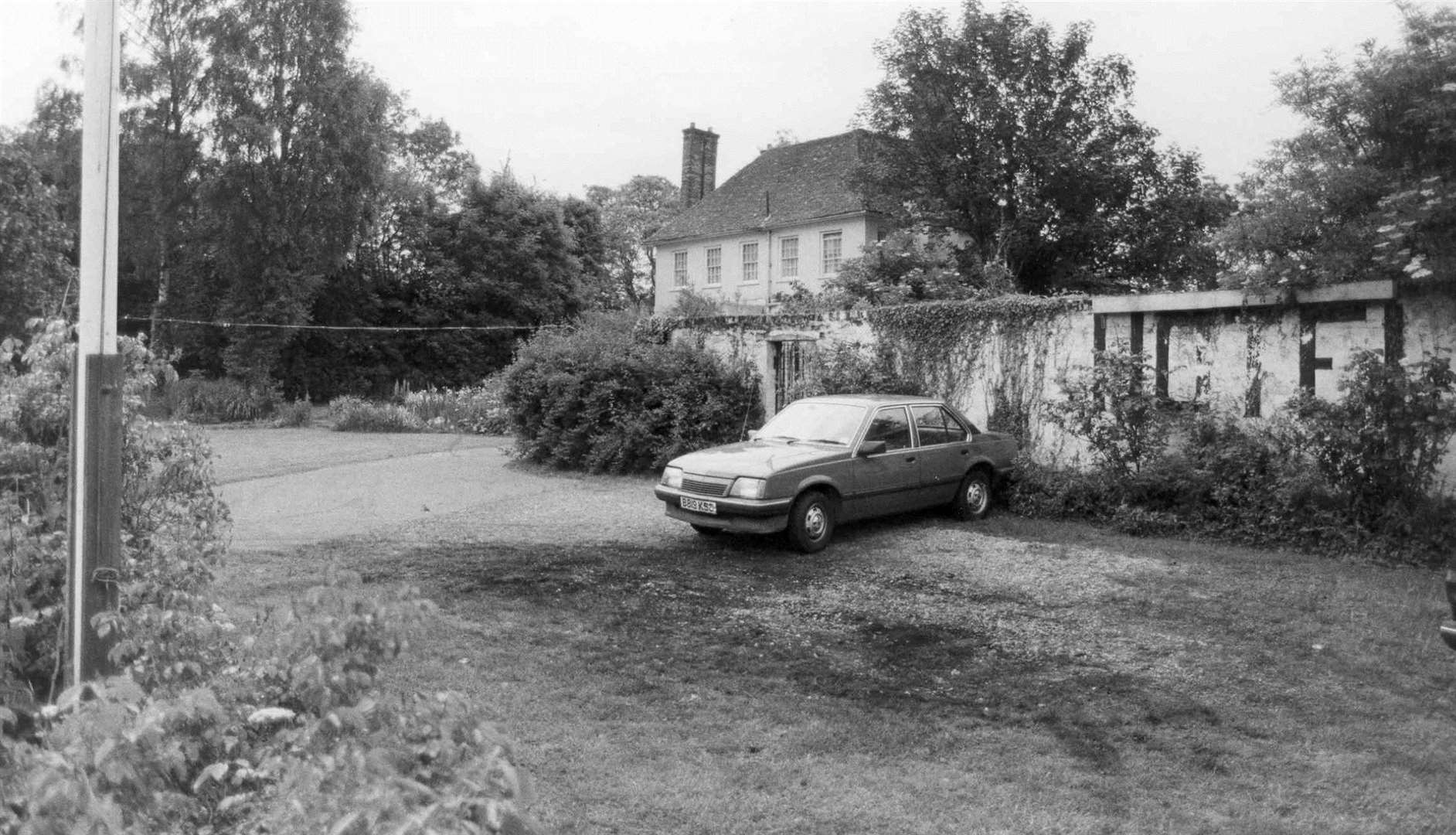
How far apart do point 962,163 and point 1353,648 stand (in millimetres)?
26397

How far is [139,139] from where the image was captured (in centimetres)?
3631

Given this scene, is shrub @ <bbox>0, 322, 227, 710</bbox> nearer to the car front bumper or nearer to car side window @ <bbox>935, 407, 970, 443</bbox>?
the car front bumper

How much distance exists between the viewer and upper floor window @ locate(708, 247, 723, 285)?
138 feet

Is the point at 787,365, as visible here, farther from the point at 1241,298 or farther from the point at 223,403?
the point at 223,403

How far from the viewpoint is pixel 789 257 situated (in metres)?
39.4

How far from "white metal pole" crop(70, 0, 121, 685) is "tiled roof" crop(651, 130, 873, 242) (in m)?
33.5

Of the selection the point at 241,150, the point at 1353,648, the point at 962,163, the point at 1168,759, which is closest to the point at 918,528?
the point at 1353,648

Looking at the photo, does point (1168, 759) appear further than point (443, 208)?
No

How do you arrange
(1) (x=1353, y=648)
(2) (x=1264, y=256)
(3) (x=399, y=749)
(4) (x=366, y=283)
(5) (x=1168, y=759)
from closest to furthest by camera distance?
(3) (x=399, y=749)
(5) (x=1168, y=759)
(1) (x=1353, y=648)
(2) (x=1264, y=256)
(4) (x=366, y=283)

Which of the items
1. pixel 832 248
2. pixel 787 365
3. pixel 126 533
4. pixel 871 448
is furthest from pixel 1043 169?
pixel 126 533

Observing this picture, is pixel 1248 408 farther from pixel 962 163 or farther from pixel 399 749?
pixel 962 163

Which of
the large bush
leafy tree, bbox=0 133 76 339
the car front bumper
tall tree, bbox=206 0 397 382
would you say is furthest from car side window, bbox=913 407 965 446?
tall tree, bbox=206 0 397 382

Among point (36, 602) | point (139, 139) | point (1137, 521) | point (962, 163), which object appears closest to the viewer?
point (36, 602)

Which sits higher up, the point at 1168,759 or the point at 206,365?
the point at 206,365
